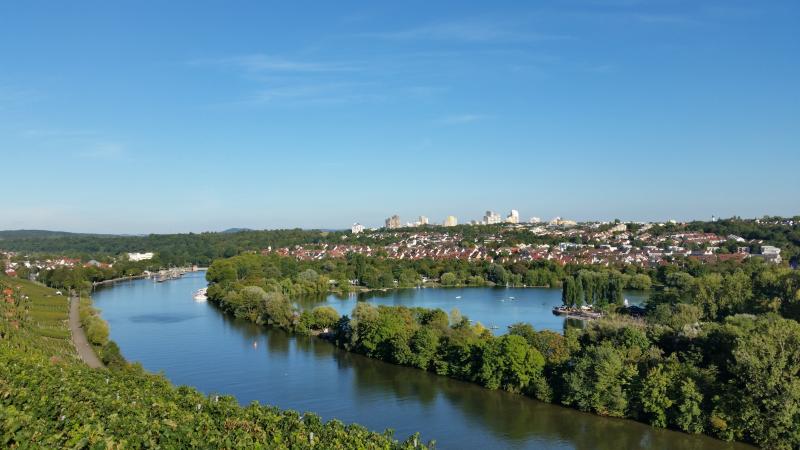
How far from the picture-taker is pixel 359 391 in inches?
511

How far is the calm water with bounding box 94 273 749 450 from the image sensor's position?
10.4 m

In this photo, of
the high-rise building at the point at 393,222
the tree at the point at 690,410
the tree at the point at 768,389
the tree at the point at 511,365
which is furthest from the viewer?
the high-rise building at the point at 393,222

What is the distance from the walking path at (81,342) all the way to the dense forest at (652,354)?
5.56m

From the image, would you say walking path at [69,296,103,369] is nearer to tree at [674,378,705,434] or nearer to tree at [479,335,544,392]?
tree at [479,335,544,392]

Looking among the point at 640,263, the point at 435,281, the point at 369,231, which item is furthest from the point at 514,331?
the point at 369,231

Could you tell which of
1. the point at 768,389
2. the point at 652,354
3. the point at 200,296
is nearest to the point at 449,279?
the point at 200,296

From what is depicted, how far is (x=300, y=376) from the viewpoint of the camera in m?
14.2

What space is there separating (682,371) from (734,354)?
909 millimetres

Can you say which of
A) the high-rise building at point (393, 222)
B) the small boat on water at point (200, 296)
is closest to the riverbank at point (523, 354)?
the small boat on water at point (200, 296)

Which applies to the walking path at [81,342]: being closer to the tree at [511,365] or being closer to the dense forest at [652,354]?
the dense forest at [652,354]

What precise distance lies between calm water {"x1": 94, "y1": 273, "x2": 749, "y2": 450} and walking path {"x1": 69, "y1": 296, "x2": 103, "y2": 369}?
1.03 m

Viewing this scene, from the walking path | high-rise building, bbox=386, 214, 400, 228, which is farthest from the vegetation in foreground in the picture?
high-rise building, bbox=386, 214, 400, 228

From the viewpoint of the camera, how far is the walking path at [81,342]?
14.3 meters

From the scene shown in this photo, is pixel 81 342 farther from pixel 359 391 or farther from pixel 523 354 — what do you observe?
pixel 523 354
